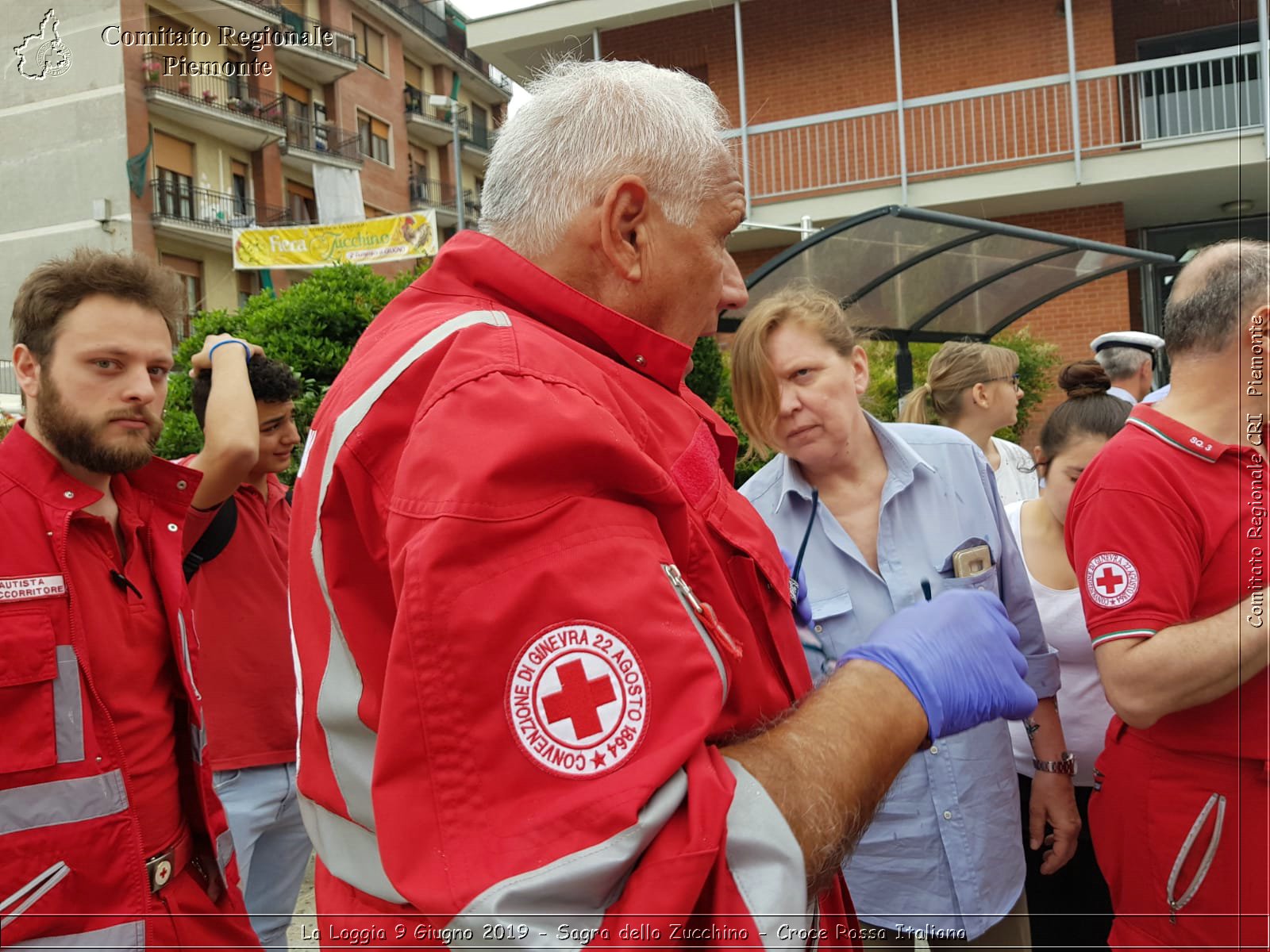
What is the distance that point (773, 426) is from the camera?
2.90 meters

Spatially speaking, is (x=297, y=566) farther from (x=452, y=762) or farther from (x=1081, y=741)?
(x=1081, y=741)

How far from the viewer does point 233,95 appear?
25344mm

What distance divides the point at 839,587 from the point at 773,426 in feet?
1.79

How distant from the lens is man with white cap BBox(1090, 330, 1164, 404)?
5.72 metres

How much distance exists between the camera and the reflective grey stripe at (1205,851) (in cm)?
202

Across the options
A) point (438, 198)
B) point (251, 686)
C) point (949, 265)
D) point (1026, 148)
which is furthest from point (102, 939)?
point (438, 198)

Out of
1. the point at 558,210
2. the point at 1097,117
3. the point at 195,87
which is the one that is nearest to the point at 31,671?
the point at 558,210

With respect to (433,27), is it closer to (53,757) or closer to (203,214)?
(203,214)

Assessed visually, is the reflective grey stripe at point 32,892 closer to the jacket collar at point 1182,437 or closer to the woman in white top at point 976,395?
the jacket collar at point 1182,437

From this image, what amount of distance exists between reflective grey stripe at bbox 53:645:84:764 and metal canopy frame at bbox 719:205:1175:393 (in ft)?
15.6

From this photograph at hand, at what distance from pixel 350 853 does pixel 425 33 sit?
35217 millimetres

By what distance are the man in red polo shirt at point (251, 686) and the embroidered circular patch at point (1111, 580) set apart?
9.70 ft

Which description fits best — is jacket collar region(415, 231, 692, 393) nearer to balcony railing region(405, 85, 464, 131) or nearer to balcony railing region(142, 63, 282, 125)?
balcony railing region(142, 63, 282, 125)

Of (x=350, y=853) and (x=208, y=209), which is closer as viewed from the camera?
(x=350, y=853)
